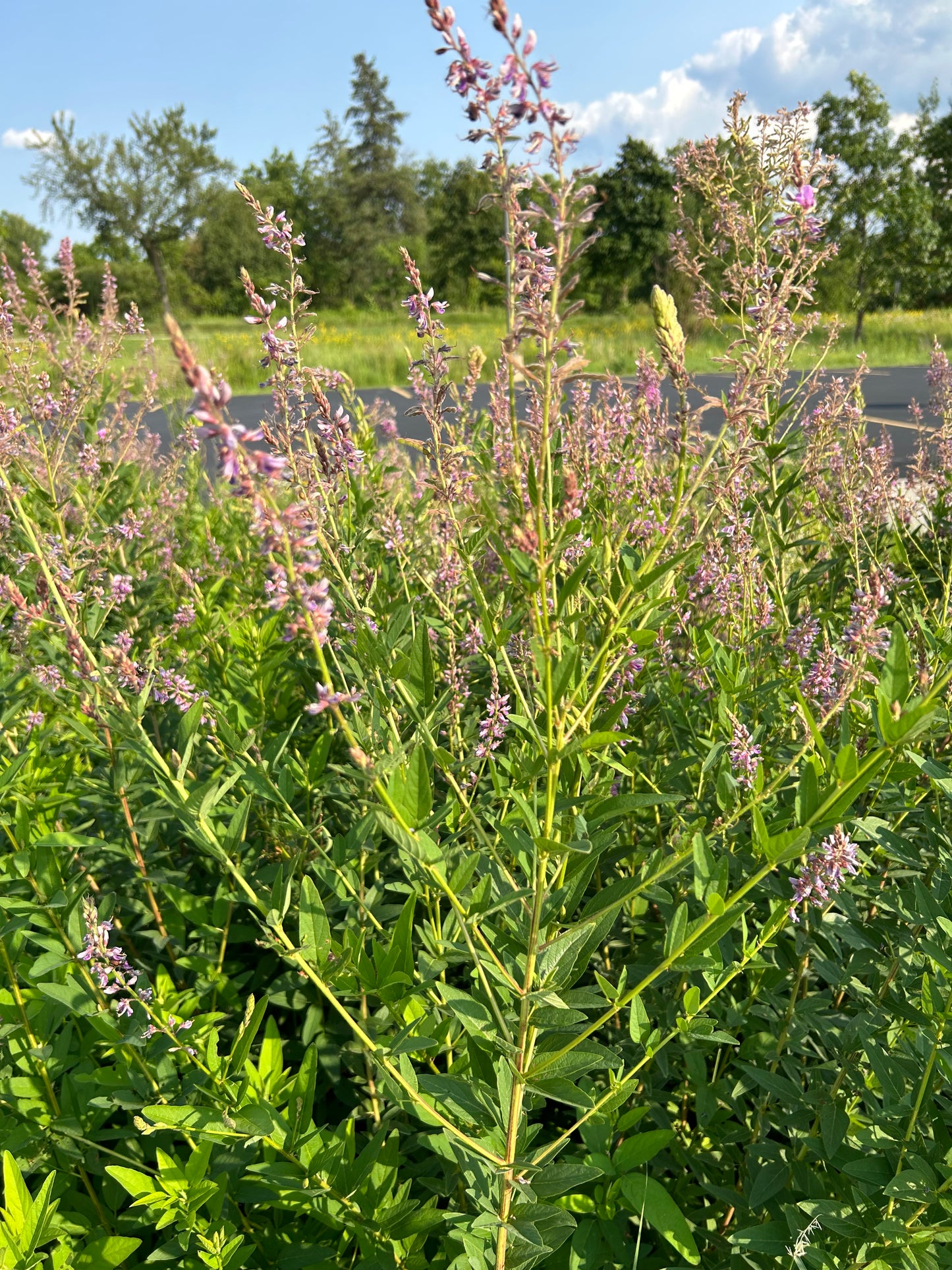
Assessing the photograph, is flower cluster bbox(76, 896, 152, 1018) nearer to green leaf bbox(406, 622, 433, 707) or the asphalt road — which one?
green leaf bbox(406, 622, 433, 707)

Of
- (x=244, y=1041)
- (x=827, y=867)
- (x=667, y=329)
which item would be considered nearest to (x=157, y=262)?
(x=667, y=329)

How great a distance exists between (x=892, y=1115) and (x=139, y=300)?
57771 millimetres

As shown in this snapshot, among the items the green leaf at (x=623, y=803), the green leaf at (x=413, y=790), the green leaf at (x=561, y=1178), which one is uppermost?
the green leaf at (x=413, y=790)

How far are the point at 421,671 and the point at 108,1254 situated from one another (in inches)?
49.7

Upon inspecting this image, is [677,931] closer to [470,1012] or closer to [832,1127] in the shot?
[470,1012]

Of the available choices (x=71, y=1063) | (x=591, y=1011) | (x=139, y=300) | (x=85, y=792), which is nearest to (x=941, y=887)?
(x=591, y=1011)

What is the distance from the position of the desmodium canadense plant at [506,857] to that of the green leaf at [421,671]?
1 centimetres

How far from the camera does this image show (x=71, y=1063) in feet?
6.57

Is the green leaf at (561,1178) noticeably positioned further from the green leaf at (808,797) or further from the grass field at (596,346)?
the grass field at (596,346)

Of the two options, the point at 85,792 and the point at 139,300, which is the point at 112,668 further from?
the point at 139,300

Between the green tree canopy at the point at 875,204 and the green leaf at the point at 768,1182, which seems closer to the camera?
Result: the green leaf at the point at 768,1182

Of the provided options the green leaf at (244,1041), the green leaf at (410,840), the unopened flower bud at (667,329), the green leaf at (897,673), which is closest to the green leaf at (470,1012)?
the green leaf at (410,840)

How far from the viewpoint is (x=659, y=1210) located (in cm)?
166

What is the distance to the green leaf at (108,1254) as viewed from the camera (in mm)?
1600
